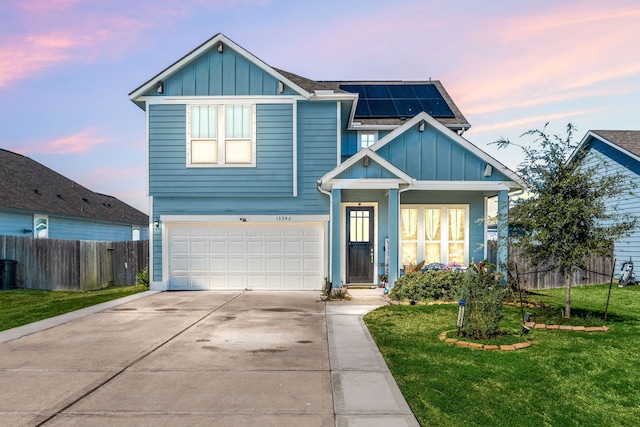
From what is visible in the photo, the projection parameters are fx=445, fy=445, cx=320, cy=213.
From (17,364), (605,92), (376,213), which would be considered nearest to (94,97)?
(376,213)

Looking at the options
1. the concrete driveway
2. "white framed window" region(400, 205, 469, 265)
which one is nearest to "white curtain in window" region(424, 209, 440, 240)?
"white framed window" region(400, 205, 469, 265)

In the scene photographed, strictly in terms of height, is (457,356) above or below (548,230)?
below

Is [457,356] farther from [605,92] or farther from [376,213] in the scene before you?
[605,92]

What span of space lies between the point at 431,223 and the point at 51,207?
799 inches

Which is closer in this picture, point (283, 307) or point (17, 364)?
point (17, 364)

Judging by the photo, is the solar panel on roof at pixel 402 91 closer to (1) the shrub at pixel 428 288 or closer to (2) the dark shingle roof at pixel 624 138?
(2) the dark shingle roof at pixel 624 138

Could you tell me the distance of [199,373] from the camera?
575 cm

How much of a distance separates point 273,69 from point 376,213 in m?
5.94

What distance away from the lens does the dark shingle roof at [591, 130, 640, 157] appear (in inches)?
713

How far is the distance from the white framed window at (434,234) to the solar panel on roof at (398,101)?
15.8ft

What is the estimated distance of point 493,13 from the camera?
14422 mm

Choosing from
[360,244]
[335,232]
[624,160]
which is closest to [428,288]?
[335,232]

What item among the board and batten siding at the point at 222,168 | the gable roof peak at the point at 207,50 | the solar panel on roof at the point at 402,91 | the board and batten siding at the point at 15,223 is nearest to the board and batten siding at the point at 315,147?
the board and batten siding at the point at 222,168

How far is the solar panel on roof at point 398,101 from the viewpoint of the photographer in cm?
1855
